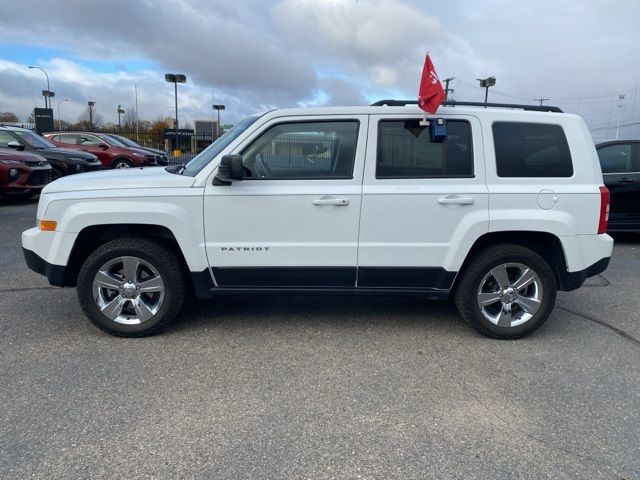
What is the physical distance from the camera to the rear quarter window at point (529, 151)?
400 centimetres

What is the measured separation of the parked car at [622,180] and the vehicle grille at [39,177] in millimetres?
11157

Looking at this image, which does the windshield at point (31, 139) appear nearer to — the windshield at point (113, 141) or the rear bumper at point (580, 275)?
the windshield at point (113, 141)

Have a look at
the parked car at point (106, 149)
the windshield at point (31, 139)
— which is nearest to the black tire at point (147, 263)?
the windshield at point (31, 139)

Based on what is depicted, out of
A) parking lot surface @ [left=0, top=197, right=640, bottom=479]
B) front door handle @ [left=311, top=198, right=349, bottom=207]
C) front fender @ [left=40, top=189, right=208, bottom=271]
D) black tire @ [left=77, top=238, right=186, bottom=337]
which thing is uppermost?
front door handle @ [left=311, top=198, right=349, bottom=207]

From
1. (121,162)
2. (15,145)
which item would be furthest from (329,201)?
(121,162)

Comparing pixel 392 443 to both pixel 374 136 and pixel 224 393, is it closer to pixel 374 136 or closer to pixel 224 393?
pixel 224 393

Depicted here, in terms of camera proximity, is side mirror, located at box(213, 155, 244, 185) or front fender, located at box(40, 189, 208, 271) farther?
front fender, located at box(40, 189, 208, 271)

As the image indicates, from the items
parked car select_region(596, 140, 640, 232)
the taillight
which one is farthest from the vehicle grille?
parked car select_region(596, 140, 640, 232)

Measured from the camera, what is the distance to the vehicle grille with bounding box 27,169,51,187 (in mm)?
10805

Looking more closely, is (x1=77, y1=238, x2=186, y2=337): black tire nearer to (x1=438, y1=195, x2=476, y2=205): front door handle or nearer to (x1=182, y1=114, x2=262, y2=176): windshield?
(x1=182, y1=114, x2=262, y2=176): windshield

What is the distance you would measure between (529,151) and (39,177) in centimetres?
1066

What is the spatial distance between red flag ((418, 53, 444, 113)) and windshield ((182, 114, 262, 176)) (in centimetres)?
133

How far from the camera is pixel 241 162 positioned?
145 inches

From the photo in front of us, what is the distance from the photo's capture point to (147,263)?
399cm
